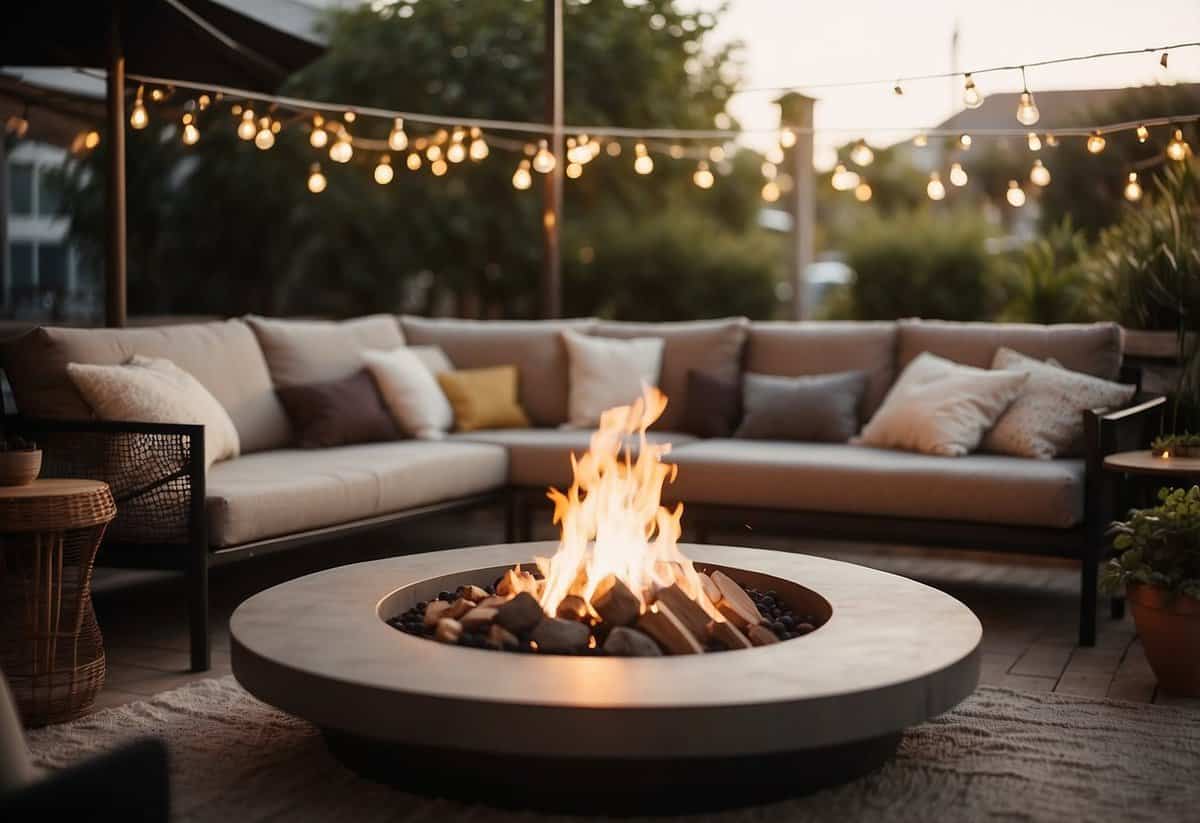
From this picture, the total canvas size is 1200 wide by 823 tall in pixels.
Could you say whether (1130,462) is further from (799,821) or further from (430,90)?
(430,90)

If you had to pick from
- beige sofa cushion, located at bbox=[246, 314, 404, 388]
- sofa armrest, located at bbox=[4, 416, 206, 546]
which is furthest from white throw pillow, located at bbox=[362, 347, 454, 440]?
sofa armrest, located at bbox=[4, 416, 206, 546]

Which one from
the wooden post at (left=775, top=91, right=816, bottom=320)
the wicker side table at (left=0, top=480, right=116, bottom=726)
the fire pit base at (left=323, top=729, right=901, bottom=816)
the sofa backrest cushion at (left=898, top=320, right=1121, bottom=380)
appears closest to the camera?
the fire pit base at (left=323, top=729, right=901, bottom=816)

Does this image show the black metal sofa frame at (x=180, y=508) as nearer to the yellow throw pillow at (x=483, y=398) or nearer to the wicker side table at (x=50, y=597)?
the wicker side table at (x=50, y=597)

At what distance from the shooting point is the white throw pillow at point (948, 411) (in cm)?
457

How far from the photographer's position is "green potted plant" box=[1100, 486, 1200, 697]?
3365 millimetres

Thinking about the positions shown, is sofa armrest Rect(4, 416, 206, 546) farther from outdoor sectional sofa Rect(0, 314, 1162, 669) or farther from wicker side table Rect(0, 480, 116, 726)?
wicker side table Rect(0, 480, 116, 726)

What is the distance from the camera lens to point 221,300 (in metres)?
10.1

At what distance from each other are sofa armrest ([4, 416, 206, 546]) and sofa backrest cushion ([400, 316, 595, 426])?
2212 millimetres

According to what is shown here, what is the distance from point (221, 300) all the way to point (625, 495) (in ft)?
24.7

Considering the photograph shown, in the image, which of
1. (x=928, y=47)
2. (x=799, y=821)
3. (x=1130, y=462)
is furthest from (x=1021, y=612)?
(x=928, y=47)

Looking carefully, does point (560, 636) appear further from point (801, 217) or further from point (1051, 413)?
point (801, 217)

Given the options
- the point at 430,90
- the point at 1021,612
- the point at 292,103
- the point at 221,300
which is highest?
the point at 430,90

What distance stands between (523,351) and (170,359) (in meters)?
1.79

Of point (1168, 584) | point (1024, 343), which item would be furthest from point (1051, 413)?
point (1168, 584)
